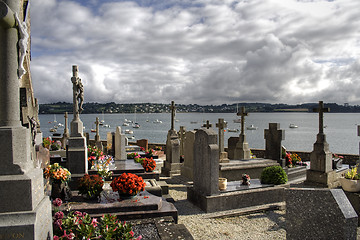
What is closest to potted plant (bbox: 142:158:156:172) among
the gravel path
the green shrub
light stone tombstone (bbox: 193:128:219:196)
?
the gravel path

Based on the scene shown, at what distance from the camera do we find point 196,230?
6.69 m

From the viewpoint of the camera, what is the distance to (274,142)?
39.7 ft

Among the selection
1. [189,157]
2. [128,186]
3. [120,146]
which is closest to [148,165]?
[189,157]

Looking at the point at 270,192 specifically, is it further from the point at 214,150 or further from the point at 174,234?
the point at 174,234

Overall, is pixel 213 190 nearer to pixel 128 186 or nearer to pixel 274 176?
pixel 274 176

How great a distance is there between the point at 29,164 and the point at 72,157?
610 cm

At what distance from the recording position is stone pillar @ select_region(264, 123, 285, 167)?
39.2 ft

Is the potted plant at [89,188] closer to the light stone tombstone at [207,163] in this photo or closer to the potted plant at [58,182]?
the potted plant at [58,182]

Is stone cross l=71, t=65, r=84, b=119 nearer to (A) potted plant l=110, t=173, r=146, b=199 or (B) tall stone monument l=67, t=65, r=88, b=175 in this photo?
(B) tall stone monument l=67, t=65, r=88, b=175

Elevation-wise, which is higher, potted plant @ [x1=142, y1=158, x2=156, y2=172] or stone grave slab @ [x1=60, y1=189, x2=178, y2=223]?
potted plant @ [x1=142, y1=158, x2=156, y2=172]

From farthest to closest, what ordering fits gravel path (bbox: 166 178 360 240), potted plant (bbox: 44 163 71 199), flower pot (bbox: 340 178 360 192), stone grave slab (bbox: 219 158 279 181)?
stone grave slab (bbox: 219 158 279 181), flower pot (bbox: 340 178 360 192), potted plant (bbox: 44 163 71 199), gravel path (bbox: 166 178 360 240)

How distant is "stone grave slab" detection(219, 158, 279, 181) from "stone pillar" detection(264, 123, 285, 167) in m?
0.47

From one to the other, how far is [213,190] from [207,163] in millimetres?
796

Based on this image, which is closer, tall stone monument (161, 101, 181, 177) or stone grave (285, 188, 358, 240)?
stone grave (285, 188, 358, 240)
